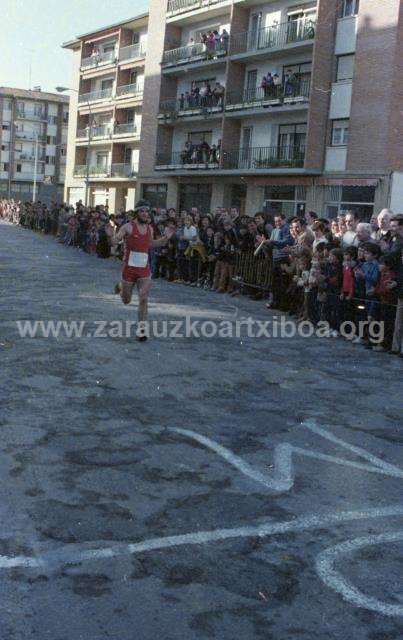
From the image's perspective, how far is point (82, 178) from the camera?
193ft

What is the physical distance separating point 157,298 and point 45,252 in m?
14.6

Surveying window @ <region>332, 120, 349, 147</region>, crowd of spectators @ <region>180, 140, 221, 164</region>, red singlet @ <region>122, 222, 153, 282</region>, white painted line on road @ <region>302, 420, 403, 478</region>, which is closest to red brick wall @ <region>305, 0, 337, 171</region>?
window @ <region>332, 120, 349, 147</region>

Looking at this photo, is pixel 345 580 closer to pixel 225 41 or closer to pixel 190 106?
pixel 225 41

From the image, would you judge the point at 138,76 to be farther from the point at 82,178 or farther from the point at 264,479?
the point at 264,479

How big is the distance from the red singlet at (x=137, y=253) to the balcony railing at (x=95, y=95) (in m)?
46.0

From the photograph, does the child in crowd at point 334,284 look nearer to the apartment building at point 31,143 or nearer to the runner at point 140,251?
the runner at point 140,251

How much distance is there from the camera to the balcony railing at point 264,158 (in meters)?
35.3

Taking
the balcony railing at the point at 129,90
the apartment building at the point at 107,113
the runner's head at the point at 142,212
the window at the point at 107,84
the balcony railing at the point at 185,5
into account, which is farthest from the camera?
the window at the point at 107,84

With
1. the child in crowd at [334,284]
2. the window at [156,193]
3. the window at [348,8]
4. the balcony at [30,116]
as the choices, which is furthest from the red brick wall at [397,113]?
the balcony at [30,116]

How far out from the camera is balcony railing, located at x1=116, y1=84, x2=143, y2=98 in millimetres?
50925

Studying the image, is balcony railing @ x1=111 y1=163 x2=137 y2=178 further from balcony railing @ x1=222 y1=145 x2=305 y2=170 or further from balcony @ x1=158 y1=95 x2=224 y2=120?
balcony railing @ x1=222 y1=145 x2=305 y2=170

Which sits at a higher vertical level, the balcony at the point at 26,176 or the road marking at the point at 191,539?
the balcony at the point at 26,176

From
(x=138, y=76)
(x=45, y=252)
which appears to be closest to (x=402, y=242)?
(x=45, y=252)

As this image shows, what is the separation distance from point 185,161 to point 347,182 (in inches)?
478
